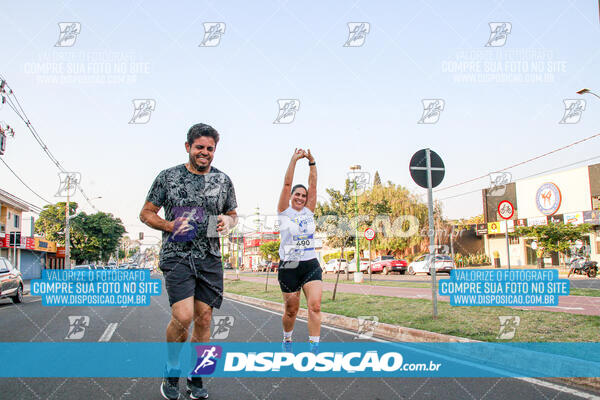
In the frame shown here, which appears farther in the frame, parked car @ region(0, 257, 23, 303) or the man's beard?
parked car @ region(0, 257, 23, 303)

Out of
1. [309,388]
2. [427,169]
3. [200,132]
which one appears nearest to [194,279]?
[200,132]

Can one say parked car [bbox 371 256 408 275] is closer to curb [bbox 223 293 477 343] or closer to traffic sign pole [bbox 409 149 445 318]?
curb [bbox 223 293 477 343]

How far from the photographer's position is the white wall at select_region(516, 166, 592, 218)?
30578 mm

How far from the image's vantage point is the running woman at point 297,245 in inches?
191

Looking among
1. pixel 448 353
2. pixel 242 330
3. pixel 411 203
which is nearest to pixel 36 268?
pixel 411 203

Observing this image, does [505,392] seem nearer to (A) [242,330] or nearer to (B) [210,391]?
(B) [210,391]

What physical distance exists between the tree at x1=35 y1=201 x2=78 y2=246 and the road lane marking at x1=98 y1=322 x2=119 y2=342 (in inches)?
2106

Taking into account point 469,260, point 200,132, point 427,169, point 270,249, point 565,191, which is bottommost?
point 469,260

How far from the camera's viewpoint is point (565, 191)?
31984 millimetres

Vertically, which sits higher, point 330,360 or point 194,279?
point 194,279

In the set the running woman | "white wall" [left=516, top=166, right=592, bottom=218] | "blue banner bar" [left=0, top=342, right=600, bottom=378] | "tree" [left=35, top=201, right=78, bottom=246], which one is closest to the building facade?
"white wall" [left=516, top=166, right=592, bottom=218]

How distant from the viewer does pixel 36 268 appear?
147 ft

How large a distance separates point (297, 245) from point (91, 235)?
58311 millimetres

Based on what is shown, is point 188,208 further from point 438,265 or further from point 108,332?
point 438,265
